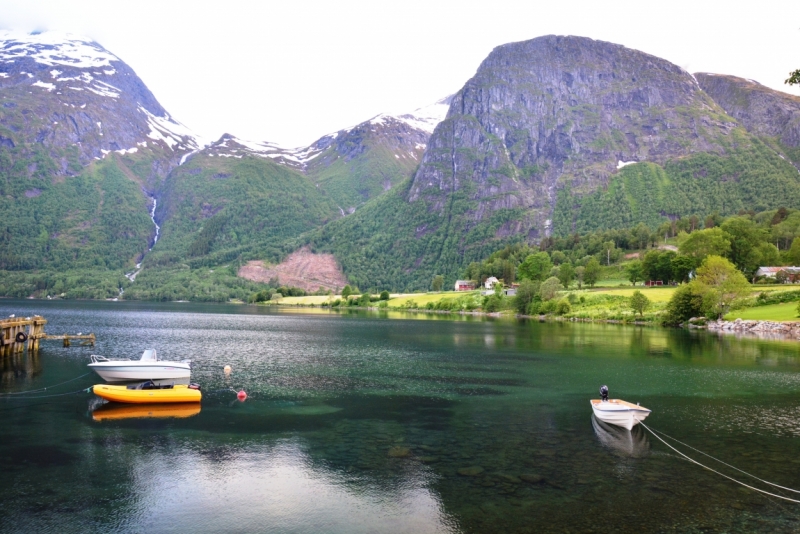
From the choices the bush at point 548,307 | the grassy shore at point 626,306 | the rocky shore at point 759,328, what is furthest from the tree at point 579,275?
the rocky shore at point 759,328

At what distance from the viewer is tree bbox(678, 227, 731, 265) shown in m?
138

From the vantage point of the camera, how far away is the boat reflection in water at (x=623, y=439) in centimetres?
2758

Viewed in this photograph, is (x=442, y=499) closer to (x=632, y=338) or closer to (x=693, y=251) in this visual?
(x=632, y=338)

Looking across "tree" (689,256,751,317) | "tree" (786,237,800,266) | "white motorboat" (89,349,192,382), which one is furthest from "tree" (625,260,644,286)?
"white motorboat" (89,349,192,382)

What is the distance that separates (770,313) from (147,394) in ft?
359

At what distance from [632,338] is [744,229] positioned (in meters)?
83.7

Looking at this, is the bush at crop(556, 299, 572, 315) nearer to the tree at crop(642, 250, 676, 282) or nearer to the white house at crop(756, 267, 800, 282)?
the tree at crop(642, 250, 676, 282)

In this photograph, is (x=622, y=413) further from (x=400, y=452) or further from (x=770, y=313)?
(x=770, y=313)

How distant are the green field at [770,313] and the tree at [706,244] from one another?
34.1 metres

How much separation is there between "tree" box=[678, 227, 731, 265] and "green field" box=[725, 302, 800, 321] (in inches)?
1342

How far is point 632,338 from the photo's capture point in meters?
87.6

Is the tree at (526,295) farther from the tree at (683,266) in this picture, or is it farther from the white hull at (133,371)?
the white hull at (133,371)

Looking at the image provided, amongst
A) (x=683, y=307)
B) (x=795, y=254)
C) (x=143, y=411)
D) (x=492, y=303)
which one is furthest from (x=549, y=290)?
(x=143, y=411)

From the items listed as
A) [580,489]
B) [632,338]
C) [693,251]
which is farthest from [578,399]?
[693,251]
